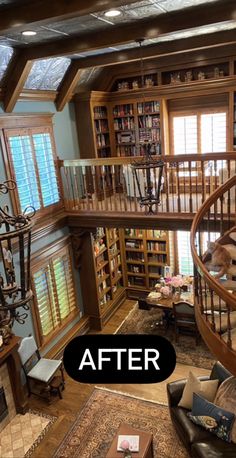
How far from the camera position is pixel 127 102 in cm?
712

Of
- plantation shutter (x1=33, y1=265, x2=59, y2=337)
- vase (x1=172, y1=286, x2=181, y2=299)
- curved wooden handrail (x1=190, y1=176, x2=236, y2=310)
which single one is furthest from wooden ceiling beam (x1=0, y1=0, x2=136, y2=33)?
vase (x1=172, y1=286, x2=181, y2=299)

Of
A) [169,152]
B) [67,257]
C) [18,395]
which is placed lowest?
[18,395]

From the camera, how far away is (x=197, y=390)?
4348 mm

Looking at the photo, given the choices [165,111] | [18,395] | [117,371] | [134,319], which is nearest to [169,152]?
[165,111]

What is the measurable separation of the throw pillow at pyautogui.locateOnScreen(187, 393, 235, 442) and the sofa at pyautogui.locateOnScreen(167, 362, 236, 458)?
64 millimetres

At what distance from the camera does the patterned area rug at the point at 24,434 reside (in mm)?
4508

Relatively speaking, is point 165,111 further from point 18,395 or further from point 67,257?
point 18,395

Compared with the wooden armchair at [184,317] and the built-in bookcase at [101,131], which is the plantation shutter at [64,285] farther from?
the built-in bookcase at [101,131]

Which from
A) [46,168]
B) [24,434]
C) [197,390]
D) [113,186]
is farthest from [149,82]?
[24,434]

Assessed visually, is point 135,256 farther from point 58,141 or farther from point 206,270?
point 206,270

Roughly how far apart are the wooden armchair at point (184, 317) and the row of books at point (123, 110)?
3.88 meters

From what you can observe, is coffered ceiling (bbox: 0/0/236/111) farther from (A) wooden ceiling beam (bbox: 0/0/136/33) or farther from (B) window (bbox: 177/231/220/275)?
(B) window (bbox: 177/231/220/275)

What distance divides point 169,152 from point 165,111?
2.65 feet

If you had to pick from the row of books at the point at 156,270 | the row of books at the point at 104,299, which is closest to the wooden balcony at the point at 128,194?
the row of books at the point at 104,299
